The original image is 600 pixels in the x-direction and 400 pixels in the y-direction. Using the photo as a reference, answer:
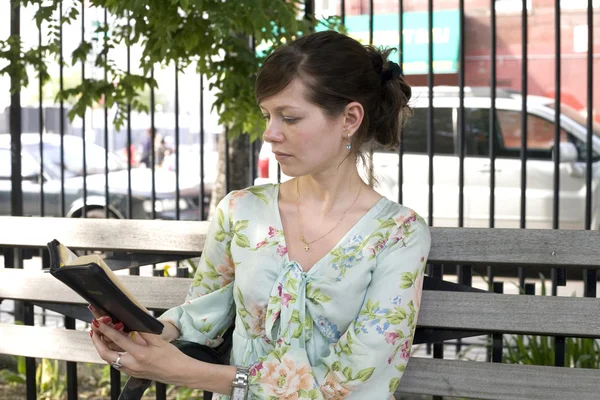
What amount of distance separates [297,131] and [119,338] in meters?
0.64

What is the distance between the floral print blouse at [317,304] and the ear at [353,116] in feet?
0.67

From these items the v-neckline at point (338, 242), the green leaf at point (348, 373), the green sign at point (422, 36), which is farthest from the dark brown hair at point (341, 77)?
the green sign at point (422, 36)

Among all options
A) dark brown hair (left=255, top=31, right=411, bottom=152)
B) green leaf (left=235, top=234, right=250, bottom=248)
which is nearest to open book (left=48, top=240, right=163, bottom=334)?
green leaf (left=235, top=234, right=250, bottom=248)

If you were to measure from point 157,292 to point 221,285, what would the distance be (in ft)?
1.34

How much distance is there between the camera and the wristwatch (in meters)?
2.21

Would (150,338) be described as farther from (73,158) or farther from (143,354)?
(73,158)

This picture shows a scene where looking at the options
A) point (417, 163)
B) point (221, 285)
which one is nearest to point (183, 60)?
point (221, 285)

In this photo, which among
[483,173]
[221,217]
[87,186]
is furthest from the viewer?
[87,186]

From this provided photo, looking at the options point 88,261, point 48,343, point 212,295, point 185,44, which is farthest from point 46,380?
point 88,261

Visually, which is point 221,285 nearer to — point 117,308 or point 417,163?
point 117,308

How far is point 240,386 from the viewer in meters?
2.21

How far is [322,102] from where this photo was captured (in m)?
2.27

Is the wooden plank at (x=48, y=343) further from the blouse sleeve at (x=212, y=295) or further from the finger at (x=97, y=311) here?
the finger at (x=97, y=311)

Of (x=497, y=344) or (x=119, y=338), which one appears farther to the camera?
(x=497, y=344)
